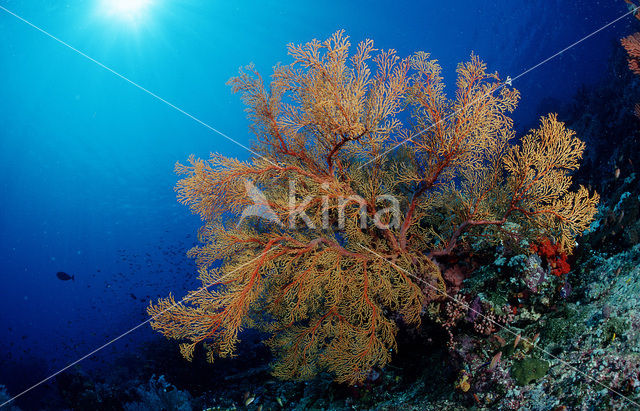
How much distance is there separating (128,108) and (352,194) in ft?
221

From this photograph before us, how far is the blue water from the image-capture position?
34219mm

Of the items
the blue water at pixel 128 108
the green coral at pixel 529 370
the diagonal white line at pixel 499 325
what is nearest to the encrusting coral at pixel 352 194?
the diagonal white line at pixel 499 325

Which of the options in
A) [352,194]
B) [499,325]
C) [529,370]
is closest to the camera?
[529,370]

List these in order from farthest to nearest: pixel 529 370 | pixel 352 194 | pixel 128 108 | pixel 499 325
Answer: pixel 128 108 → pixel 352 194 → pixel 499 325 → pixel 529 370

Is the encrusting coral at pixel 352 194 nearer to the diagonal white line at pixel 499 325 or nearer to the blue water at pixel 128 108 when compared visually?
the diagonal white line at pixel 499 325

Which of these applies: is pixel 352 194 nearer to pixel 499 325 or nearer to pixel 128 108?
pixel 499 325

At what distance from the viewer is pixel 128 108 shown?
56375 millimetres

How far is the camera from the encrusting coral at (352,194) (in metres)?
3.53

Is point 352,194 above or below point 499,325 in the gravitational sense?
above

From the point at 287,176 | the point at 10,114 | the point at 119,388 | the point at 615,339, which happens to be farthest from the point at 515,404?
the point at 10,114

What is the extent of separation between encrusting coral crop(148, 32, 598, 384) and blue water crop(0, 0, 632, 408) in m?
26.7

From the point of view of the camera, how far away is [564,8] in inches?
999

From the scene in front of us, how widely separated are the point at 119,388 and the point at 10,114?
60491 millimetres

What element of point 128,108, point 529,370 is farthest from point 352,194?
point 128,108
